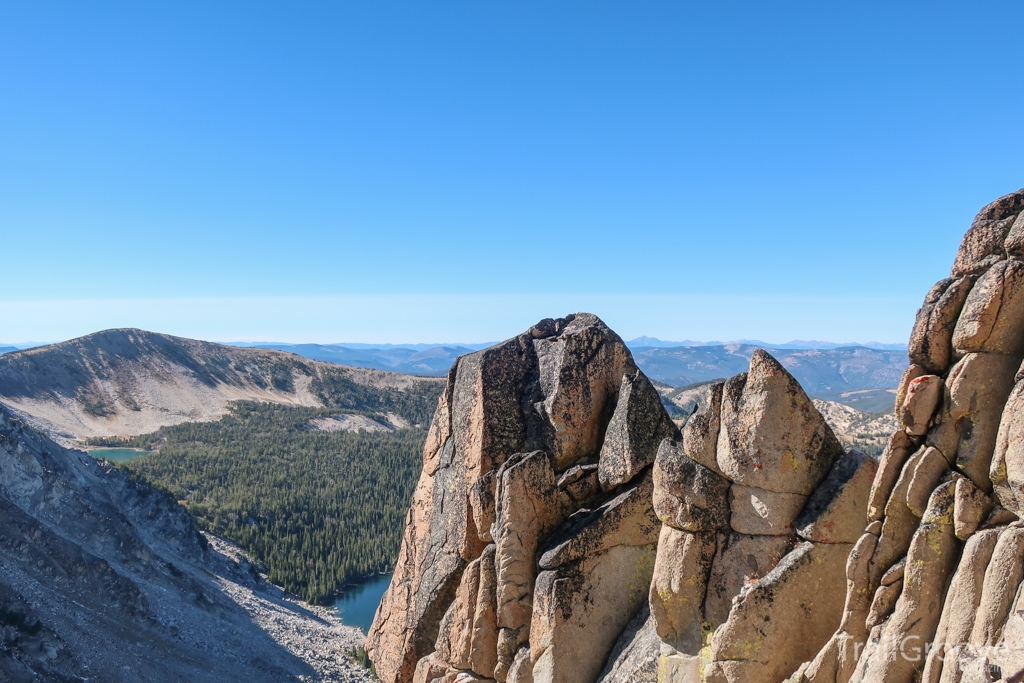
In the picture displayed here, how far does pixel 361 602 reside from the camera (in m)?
81.3

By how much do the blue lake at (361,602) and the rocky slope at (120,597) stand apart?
3853 millimetres

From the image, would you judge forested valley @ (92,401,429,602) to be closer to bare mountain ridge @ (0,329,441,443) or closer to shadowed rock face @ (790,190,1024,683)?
bare mountain ridge @ (0,329,441,443)

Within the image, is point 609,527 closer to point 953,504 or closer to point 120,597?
point 953,504

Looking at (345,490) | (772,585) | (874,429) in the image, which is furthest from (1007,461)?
(874,429)

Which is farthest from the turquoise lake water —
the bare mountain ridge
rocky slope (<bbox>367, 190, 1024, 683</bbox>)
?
rocky slope (<bbox>367, 190, 1024, 683</bbox>)

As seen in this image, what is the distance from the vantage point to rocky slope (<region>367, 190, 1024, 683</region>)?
895 centimetres

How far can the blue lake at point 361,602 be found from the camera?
2896 inches

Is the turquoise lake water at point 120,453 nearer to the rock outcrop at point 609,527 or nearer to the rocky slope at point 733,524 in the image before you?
the rock outcrop at point 609,527

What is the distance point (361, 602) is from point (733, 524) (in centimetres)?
7882

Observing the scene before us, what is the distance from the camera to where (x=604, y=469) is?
1473cm

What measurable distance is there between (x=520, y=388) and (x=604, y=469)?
3.58 m

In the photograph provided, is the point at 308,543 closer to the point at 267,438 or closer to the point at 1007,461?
the point at 267,438

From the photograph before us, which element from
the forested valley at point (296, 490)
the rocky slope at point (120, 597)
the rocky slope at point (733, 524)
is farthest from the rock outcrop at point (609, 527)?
the forested valley at point (296, 490)

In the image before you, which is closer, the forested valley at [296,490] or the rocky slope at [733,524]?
the rocky slope at [733,524]
